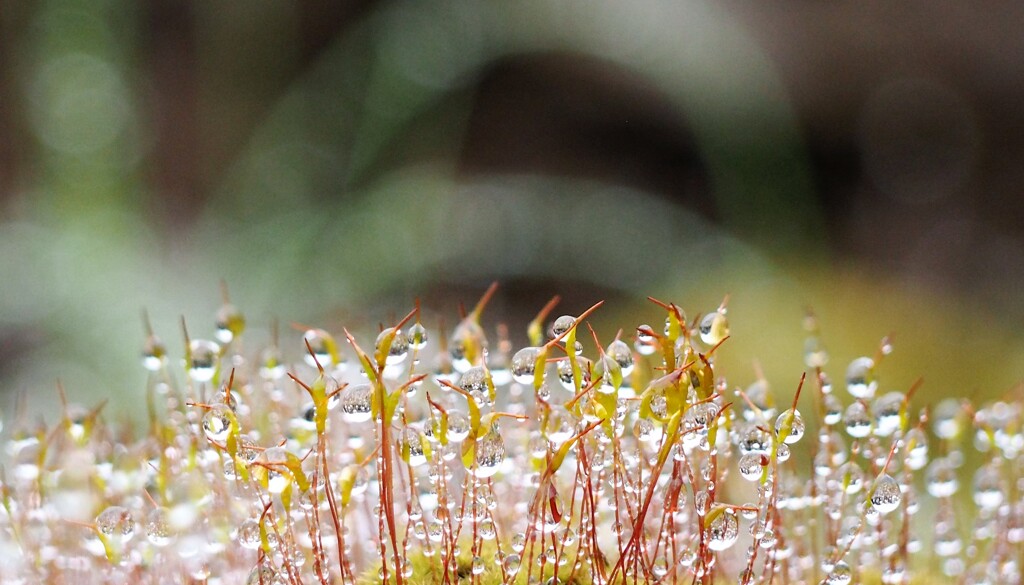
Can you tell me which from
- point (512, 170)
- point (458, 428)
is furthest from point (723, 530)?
point (512, 170)

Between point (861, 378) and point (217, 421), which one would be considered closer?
point (217, 421)

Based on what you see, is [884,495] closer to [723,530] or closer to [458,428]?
[723,530]

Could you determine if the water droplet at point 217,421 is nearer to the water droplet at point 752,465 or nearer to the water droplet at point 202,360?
the water droplet at point 202,360

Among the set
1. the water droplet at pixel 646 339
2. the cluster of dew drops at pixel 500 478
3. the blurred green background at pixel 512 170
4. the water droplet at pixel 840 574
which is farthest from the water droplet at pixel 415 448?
the blurred green background at pixel 512 170

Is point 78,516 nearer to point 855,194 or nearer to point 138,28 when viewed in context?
point 138,28

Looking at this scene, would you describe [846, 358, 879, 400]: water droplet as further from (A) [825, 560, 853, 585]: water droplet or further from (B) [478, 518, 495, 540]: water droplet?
(B) [478, 518, 495, 540]: water droplet

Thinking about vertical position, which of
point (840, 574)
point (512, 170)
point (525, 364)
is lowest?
point (840, 574)
